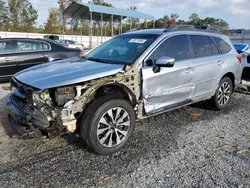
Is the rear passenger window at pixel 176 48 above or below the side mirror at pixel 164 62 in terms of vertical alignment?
above

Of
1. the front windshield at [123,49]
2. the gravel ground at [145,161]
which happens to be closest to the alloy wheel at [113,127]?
the gravel ground at [145,161]

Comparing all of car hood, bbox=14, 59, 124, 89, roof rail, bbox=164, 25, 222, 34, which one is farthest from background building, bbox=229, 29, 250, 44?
car hood, bbox=14, 59, 124, 89

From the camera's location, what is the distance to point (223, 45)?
4.84 metres

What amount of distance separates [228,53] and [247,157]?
2569mm

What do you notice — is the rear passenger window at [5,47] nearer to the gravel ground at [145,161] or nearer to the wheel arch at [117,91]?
the gravel ground at [145,161]

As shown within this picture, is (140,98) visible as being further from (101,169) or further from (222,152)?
(222,152)

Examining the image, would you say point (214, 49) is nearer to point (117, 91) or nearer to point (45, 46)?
point (117, 91)

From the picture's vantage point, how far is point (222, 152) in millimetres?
3219

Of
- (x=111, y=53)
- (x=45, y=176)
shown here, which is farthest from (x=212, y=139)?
(x=45, y=176)

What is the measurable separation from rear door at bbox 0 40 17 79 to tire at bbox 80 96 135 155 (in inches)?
201

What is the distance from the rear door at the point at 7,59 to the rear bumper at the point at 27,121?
14.0 ft

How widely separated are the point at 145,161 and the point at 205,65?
231cm

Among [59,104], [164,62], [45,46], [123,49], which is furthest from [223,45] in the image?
[45,46]

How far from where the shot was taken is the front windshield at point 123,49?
3.54m
